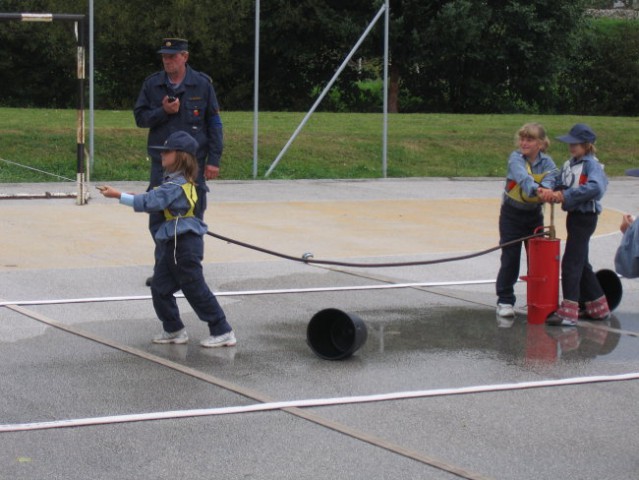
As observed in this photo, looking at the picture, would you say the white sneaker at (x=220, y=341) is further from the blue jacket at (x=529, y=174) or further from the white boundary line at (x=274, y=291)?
the blue jacket at (x=529, y=174)

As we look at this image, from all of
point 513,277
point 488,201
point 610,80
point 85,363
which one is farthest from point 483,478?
point 610,80

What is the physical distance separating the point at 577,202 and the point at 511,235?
0.67 meters

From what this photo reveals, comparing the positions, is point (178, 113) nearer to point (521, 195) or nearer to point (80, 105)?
point (521, 195)

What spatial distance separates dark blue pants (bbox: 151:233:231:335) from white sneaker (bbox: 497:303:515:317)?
2.40 m

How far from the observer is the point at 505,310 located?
902cm

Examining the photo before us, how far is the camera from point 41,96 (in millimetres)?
43094

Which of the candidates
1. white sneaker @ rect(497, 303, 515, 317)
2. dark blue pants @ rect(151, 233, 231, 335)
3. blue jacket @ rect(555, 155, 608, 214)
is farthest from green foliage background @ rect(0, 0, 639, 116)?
dark blue pants @ rect(151, 233, 231, 335)

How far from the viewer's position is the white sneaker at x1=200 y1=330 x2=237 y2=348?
773cm

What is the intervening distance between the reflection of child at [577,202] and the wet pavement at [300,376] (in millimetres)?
261

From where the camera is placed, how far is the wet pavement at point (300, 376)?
17.8 ft

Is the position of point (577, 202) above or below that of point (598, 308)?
above

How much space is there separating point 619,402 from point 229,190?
12478 mm

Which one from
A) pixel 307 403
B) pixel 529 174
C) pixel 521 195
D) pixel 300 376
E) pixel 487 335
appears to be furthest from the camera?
pixel 521 195

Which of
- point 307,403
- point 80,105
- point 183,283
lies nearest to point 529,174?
point 183,283
